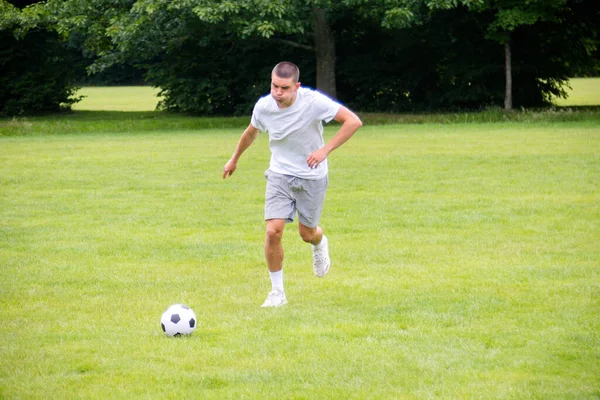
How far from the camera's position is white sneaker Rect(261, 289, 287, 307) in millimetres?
7684

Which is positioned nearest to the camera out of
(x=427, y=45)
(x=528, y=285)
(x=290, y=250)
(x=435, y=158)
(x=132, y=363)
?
(x=132, y=363)

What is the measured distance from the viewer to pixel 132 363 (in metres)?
6.10

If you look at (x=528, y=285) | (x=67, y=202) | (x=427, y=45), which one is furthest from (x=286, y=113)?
(x=427, y=45)

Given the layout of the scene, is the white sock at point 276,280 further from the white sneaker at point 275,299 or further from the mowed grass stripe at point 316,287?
the mowed grass stripe at point 316,287

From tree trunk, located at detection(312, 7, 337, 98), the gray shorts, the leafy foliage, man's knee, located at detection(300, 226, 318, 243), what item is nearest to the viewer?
the gray shorts

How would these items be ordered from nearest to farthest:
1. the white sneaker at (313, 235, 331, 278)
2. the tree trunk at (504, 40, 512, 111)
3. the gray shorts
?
the gray shorts, the white sneaker at (313, 235, 331, 278), the tree trunk at (504, 40, 512, 111)

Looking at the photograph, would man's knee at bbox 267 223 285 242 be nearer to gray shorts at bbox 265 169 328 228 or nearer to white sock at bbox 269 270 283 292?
gray shorts at bbox 265 169 328 228

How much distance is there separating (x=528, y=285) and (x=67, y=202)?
8.44m

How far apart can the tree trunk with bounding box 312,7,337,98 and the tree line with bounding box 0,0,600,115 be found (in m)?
0.04

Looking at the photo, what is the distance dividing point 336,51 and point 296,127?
31.2 metres

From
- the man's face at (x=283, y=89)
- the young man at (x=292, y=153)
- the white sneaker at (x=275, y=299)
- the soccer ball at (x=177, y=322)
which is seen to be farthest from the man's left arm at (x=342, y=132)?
the soccer ball at (x=177, y=322)

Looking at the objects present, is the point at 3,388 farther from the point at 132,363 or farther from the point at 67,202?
the point at 67,202

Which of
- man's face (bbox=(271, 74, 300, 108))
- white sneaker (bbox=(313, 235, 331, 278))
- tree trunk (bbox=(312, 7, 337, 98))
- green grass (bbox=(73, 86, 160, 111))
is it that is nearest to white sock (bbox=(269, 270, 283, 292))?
white sneaker (bbox=(313, 235, 331, 278))

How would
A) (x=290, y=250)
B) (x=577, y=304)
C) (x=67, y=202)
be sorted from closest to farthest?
(x=577, y=304) → (x=290, y=250) → (x=67, y=202)
